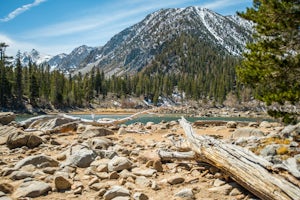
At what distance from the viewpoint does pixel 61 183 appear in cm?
709

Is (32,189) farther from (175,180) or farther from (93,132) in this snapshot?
(93,132)

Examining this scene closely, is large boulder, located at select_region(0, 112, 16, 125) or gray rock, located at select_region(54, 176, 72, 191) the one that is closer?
gray rock, located at select_region(54, 176, 72, 191)

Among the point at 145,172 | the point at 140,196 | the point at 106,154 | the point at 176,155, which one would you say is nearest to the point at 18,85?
the point at 106,154

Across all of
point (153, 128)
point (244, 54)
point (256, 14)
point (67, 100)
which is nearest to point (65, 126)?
point (153, 128)

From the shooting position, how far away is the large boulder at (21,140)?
12.5 metres

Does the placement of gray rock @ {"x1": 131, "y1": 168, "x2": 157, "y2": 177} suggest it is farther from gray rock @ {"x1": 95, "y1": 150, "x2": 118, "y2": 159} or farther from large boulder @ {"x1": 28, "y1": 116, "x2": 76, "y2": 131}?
large boulder @ {"x1": 28, "y1": 116, "x2": 76, "y2": 131}

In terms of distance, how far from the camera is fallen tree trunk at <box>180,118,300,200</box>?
5.30 metres

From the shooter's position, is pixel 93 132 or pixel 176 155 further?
pixel 93 132

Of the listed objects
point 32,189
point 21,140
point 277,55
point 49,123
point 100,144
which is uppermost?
point 277,55

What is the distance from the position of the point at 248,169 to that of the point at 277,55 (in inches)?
266

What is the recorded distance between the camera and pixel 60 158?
10102mm

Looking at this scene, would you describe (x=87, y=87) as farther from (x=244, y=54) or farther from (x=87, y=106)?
(x=244, y=54)

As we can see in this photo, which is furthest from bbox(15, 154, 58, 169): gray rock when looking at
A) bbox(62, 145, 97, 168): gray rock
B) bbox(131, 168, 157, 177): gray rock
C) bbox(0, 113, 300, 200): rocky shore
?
bbox(131, 168, 157, 177): gray rock

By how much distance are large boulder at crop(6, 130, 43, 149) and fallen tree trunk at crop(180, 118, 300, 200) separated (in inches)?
297
